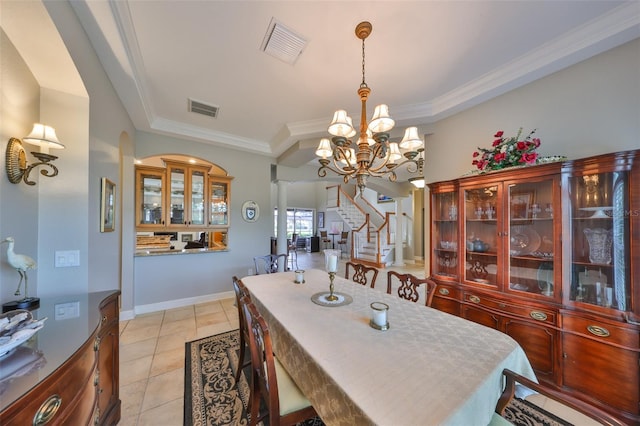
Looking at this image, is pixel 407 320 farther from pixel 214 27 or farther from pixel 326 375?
pixel 214 27

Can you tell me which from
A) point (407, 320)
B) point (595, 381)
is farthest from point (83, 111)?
point (595, 381)

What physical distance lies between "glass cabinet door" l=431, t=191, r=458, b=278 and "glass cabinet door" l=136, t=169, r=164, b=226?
4039 millimetres

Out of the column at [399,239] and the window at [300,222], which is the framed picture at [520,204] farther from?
the window at [300,222]

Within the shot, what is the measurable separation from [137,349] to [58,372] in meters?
2.24

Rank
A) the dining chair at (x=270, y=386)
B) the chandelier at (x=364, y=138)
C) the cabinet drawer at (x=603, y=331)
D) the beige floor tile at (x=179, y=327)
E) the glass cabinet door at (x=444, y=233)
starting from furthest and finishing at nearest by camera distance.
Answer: the beige floor tile at (x=179, y=327), the glass cabinet door at (x=444, y=233), the chandelier at (x=364, y=138), the cabinet drawer at (x=603, y=331), the dining chair at (x=270, y=386)

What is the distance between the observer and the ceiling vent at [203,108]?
116 inches

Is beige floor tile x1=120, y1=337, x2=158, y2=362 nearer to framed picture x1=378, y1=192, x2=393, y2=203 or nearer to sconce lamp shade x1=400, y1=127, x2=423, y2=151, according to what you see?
sconce lamp shade x1=400, y1=127, x2=423, y2=151

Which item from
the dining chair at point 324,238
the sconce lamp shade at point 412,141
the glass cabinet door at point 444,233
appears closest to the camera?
the sconce lamp shade at point 412,141

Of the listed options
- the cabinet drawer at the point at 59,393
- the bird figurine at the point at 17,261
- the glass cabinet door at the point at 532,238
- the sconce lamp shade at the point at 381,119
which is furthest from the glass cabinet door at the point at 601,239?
the bird figurine at the point at 17,261

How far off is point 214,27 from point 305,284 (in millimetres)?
2357

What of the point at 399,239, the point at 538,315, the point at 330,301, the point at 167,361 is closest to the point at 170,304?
the point at 167,361

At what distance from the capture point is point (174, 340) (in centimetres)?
270

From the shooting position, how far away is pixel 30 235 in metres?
1.46

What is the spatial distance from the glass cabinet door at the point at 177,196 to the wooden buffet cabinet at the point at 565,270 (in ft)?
13.3
